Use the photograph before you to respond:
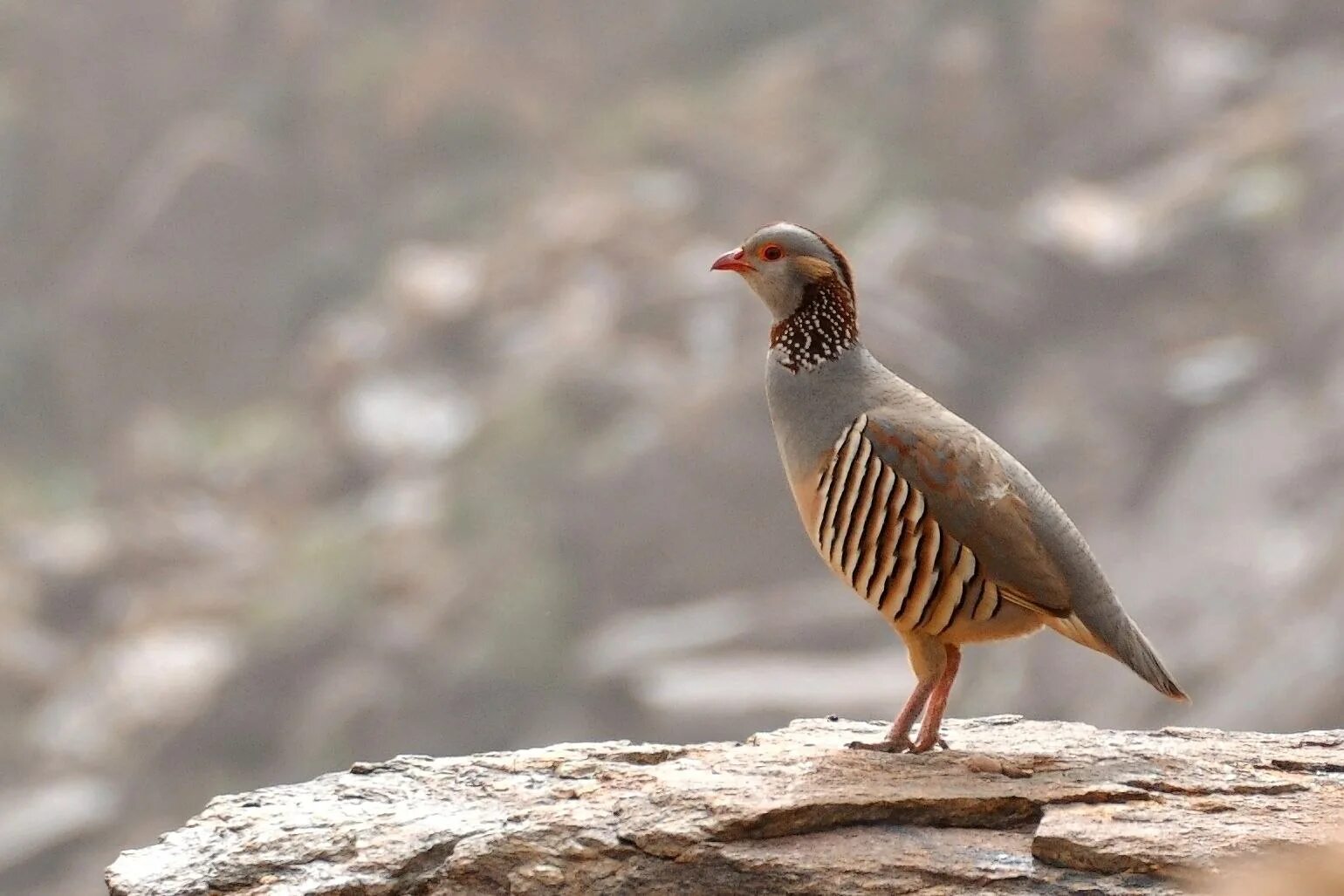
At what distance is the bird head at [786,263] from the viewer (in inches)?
163

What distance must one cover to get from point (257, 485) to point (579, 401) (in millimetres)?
3131

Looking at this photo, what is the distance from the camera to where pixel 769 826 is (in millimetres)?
3553

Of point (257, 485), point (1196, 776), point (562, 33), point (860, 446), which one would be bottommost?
point (1196, 776)

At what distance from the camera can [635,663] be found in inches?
495

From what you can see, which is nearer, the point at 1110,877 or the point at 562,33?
the point at 1110,877

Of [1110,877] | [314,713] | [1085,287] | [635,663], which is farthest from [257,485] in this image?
[1110,877]

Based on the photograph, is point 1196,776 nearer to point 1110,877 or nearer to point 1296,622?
point 1110,877

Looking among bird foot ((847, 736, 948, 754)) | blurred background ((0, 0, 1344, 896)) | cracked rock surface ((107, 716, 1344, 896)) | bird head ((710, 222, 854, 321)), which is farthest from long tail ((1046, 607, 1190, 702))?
blurred background ((0, 0, 1344, 896))

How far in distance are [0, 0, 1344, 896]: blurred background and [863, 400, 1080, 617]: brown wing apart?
6.44 m

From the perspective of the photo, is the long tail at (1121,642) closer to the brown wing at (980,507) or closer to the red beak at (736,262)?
the brown wing at (980,507)

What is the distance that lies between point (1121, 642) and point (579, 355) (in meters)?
10.2

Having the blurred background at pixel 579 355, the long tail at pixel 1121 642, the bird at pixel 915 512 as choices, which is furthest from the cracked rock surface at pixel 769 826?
the blurred background at pixel 579 355

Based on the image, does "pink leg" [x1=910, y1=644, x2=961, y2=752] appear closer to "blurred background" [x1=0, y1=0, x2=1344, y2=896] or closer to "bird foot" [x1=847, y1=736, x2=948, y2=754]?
"bird foot" [x1=847, y1=736, x2=948, y2=754]

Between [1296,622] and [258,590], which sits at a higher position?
[258,590]
